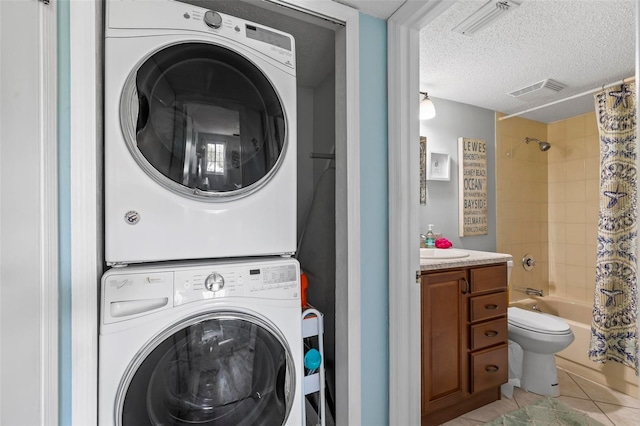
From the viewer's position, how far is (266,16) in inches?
55.9

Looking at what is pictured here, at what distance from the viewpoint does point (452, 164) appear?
8.80ft

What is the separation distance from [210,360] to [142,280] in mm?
338

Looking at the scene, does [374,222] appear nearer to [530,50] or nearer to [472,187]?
[530,50]

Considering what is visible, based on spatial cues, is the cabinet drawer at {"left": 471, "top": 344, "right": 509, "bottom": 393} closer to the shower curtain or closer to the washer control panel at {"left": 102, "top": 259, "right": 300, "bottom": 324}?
the shower curtain

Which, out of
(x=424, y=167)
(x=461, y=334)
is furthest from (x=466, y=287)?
(x=424, y=167)

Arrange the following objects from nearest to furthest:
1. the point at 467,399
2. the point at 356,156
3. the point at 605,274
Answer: the point at 356,156
the point at 467,399
the point at 605,274

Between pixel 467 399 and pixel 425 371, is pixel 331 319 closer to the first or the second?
pixel 425 371

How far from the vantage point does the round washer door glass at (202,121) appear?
3.11ft

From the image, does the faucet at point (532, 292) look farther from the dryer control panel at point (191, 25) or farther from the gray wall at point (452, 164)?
the dryer control panel at point (191, 25)

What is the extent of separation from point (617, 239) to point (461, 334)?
1.46m

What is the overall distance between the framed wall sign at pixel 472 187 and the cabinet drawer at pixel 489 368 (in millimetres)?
1050

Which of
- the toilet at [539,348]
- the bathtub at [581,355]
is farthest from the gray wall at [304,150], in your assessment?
the bathtub at [581,355]
